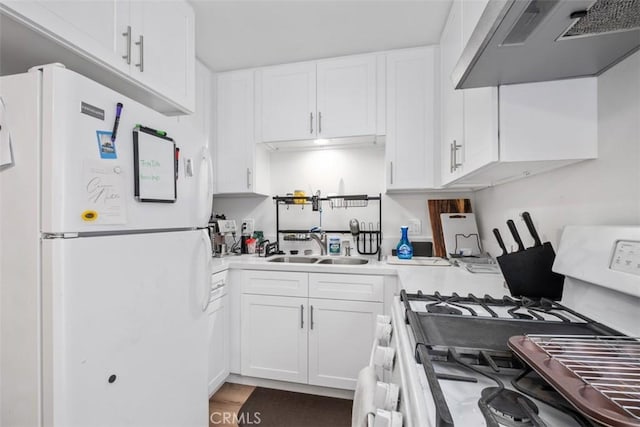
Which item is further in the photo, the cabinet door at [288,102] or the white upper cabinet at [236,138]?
the white upper cabinet at [236,138]

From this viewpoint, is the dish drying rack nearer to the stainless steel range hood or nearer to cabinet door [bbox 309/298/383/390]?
cabinet door [bbox 309/298/383/390]

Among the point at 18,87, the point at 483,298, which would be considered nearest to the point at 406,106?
the point at 483,298

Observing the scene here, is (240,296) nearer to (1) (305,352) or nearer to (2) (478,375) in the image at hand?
(1) (305,352)

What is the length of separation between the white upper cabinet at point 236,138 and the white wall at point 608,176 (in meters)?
1.87

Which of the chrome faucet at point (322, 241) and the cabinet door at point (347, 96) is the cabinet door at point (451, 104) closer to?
the cabinet door at point (347, 96)

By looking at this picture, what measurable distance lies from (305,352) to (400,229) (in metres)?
1.16

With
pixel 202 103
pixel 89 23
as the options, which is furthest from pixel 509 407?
pixel 202 103

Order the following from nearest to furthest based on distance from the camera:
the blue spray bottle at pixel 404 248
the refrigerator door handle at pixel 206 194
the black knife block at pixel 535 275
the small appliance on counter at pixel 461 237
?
the black knife block at pixel 535 275 < the refrigerator door handle at pixel 206 194 < the small appliance on counter at pixel 461 237 < the blue spray bottle at pixel 404 248

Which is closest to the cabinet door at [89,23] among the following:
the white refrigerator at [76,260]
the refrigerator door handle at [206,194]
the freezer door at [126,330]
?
the white refrigerator at [76,260]

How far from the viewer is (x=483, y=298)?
1061mm

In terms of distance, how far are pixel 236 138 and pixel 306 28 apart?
3.15 feet

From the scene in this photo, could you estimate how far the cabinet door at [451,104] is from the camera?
4.63 ft

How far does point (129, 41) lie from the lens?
1.23 m

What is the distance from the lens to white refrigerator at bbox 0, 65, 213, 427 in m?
0.75
